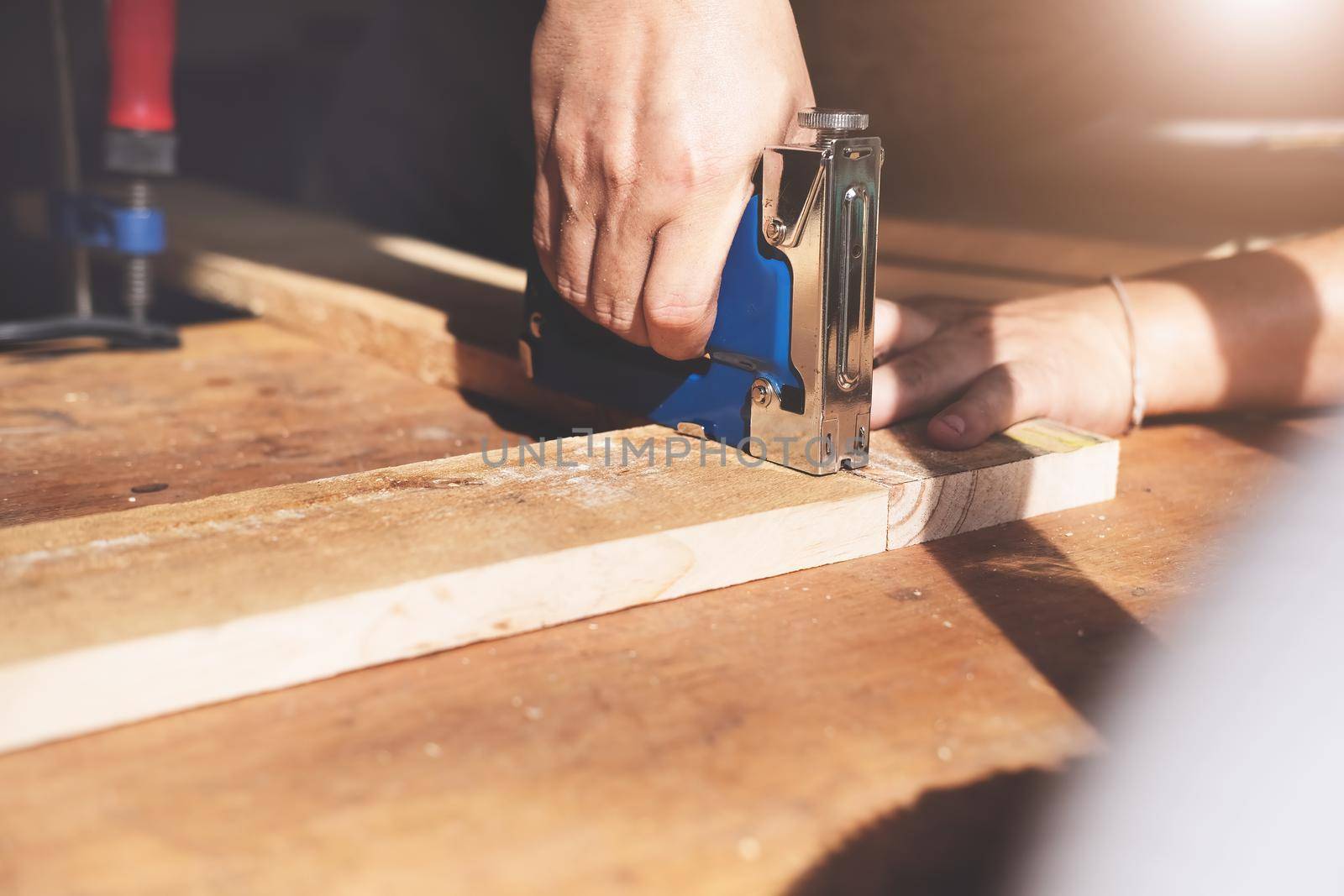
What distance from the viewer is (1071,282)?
69.9 inches

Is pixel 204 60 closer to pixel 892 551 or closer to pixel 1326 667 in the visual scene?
pixel 892 551

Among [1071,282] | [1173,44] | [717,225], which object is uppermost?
[1173,44]

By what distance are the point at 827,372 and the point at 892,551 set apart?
15 centimetres

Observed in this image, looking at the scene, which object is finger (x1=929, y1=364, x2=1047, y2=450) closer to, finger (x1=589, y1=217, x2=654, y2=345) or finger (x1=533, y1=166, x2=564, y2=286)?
finger (x1=589, y1=217, x2=654, y2=345)

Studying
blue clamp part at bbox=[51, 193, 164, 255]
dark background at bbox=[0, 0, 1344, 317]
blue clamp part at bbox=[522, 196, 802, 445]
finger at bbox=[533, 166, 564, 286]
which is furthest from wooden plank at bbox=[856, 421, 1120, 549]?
blue clamp part at bbox=[51, 193, 164, 255]

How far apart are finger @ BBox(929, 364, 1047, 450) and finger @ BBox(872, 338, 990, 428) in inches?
1.0

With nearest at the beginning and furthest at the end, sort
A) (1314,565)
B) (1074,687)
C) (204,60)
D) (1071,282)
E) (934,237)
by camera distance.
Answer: (1074,687) < (1314,565) < (1071,282) < (934,237) < (204,60)

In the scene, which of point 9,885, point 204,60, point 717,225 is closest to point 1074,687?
point 717,225

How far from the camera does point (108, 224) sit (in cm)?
144

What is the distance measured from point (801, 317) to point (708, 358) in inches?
4.9

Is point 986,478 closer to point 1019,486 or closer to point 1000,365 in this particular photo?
point 1019,486

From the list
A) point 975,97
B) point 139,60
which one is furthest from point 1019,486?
point 139,60

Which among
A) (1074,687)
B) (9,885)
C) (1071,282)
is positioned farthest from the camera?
(1071,282)

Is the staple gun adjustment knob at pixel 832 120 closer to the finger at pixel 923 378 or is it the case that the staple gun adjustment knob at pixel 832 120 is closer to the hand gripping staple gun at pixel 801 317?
the hand gripping staple gun at pixel 801 317
